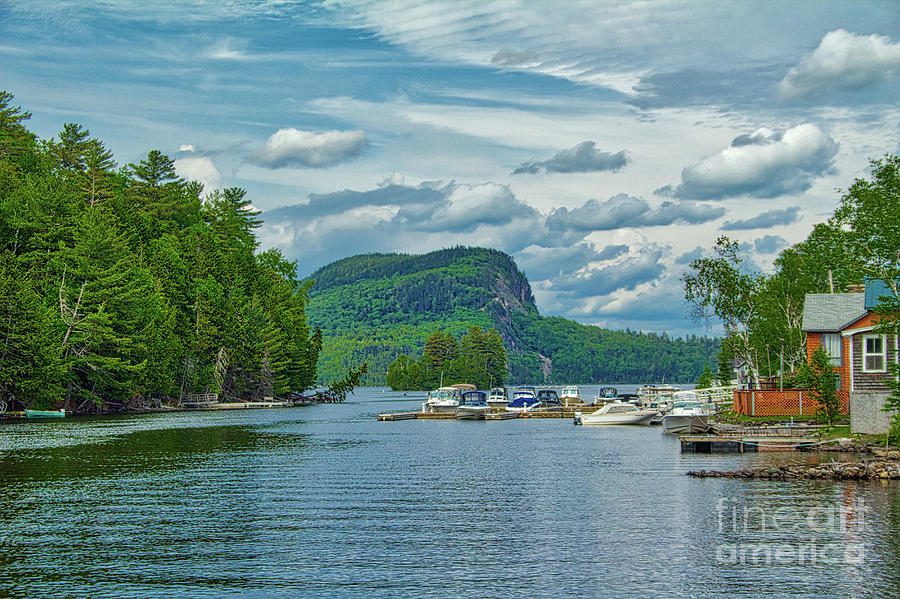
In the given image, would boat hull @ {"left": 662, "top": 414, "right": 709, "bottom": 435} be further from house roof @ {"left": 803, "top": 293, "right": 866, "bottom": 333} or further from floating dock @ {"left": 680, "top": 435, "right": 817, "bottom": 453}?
floating dock @ {"left": 680, "top": 435, "right": 817, "bottom": 453}

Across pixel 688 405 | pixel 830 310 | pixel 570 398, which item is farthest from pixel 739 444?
pixel 570 398

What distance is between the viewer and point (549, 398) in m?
117

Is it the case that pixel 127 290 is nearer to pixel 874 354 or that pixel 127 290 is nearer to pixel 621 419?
pixel 621 419

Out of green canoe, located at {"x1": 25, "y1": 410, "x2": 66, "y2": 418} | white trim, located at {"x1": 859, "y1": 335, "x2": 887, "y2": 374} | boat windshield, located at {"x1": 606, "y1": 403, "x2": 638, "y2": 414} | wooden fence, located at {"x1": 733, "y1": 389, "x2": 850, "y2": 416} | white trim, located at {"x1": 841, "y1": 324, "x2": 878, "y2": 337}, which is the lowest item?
green canoe, located at {"x1": 25, "y1": 410, "x2": 66, "y2": 418}

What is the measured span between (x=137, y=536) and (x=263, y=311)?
118967 millimetres

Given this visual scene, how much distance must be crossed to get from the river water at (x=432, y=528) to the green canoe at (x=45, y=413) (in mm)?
38240

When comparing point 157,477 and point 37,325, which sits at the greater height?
point 37,325

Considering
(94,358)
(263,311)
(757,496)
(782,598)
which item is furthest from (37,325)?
(782,598)

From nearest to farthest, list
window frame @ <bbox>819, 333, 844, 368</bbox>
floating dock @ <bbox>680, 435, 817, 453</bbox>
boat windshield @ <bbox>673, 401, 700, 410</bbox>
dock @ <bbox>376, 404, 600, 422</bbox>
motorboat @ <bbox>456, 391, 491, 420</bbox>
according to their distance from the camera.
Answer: floating dock @ <bbox>680, 435, 817, 453</bbox> < window frame @ <bbox>819, 333, 844, 368</bbox> < boat windshield @ <bbox>673, 401, 700, 410</bbox> < dock @ <bbox>376, 404, 600, 422</bbox> < motorboat @ <bbox>456, 391, 491, 420</bbox>

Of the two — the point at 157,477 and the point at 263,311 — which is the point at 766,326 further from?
the point at 263,311

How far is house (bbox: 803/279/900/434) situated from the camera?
1797 inches

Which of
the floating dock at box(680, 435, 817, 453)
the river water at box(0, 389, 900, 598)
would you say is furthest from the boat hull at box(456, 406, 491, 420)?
the floating dock at box(680, 435, 817, 453)

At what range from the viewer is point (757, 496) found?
31.5 metres

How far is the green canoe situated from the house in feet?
226
